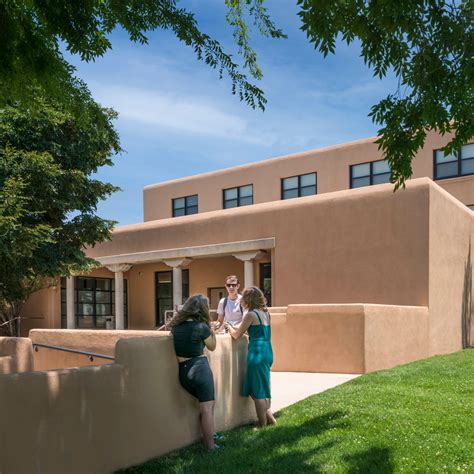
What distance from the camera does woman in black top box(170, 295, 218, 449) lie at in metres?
6.33

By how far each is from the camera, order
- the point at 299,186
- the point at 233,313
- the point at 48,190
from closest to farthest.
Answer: the point at 233,313
the point at 48,190
the point at 299,186

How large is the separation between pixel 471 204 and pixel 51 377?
21.8 m

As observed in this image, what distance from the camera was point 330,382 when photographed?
36.9ft

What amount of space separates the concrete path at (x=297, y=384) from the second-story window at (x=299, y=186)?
16.5 m

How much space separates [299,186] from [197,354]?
22857 mm

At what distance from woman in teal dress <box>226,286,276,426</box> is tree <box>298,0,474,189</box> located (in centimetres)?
268

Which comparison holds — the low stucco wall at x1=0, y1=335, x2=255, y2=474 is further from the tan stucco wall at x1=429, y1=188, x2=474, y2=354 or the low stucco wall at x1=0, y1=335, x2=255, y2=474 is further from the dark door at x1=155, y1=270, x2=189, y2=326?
→ the dark door at x1=155, y1=270, x2=189, y2=326

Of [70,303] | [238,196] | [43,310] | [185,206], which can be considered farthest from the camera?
[185,206]

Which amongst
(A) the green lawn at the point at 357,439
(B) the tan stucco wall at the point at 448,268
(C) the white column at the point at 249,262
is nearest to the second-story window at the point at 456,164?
(B) the tan stucco wall at the point at 448,268

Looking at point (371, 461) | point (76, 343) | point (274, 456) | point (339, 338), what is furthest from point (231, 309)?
point (76, 343)

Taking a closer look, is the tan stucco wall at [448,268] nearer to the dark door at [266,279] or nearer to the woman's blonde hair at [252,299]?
the dark door at [266,279]

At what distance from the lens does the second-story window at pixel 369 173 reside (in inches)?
1009

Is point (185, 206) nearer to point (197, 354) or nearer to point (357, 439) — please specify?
point (197, 354)

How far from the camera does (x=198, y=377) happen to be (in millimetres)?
6375
